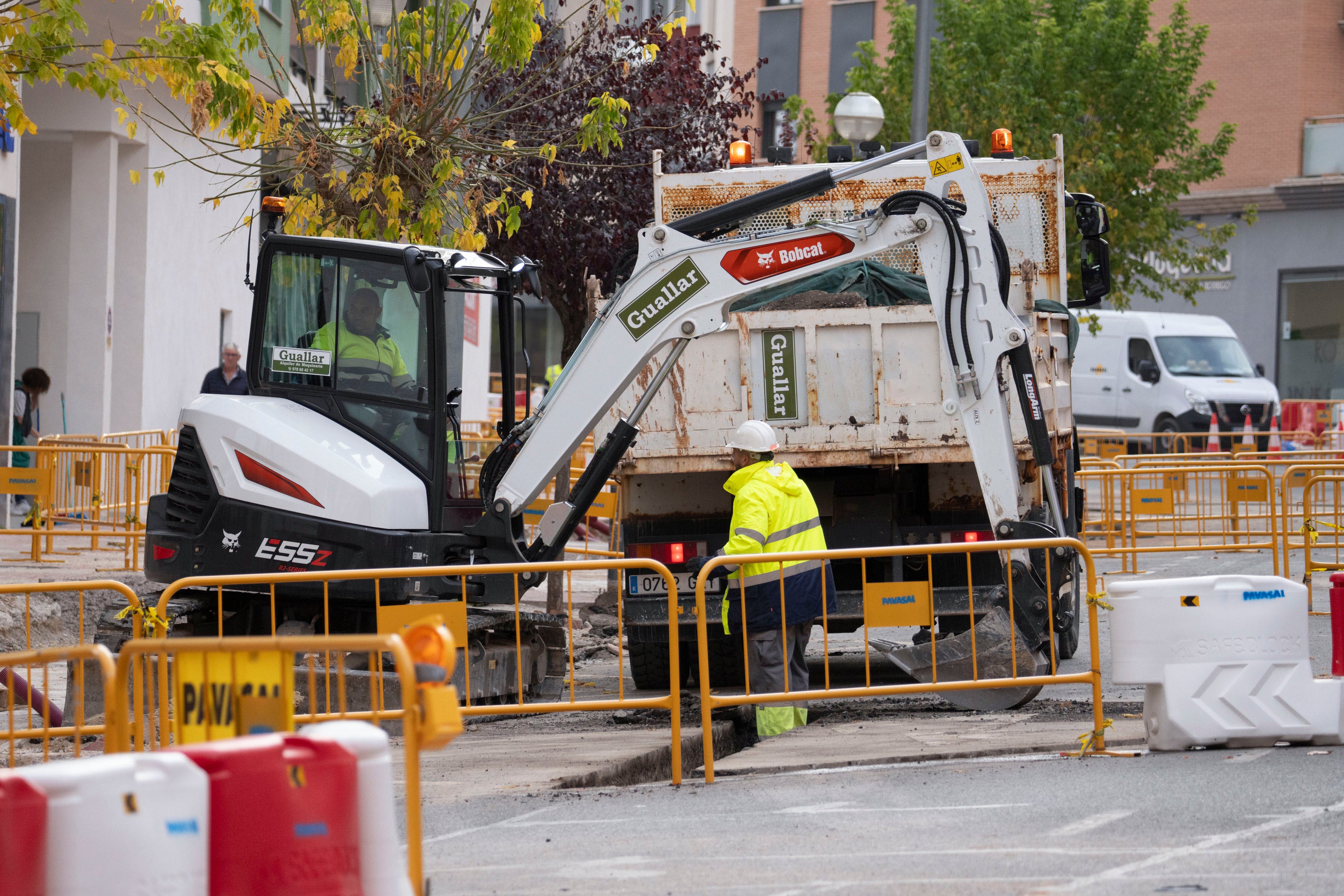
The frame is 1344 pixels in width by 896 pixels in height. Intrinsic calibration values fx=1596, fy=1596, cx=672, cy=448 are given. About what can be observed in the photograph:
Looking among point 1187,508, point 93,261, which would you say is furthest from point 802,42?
point 93,261

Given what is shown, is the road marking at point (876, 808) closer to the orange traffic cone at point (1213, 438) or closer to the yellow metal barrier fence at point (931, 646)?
the yellow metal barrier fence at point (931, 646)

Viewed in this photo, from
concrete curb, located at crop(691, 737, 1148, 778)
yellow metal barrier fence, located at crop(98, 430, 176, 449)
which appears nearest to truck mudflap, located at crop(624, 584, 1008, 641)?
concrete curb, located at crop(691, 737, 1148, 778)

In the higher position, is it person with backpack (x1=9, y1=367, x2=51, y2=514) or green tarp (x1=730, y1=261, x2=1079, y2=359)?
green tarp (x1=730, y1=261, x2=1079, y2=359)

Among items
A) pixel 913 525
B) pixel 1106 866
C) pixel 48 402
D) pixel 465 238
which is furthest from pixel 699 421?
pixel 48 402

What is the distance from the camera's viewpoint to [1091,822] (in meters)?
6.05

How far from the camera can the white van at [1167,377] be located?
2820 cm

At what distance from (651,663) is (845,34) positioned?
30.5m

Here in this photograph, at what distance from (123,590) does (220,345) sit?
48.9 ft

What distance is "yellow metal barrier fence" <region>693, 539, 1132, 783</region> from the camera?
283 inches

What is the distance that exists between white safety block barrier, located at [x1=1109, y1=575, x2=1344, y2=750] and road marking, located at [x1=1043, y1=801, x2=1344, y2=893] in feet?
3.43

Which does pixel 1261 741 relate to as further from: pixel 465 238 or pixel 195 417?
pixel 465 238

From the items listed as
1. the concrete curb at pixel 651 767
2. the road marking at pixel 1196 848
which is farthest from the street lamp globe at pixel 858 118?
the road marking at pixel 1196 848

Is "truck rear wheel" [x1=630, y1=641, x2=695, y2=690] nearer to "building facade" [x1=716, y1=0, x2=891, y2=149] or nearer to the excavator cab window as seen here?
the excavator cab window

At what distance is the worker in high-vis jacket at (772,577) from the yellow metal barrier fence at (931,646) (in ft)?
0.41
